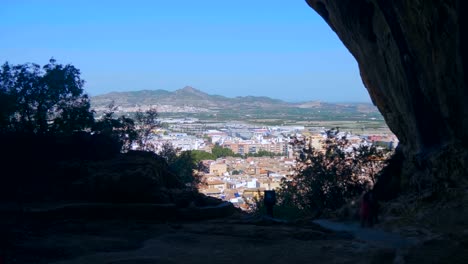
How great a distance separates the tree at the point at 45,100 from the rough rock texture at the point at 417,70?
32.9ft

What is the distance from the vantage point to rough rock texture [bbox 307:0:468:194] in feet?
44.3

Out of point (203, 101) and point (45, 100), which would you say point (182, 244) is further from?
point (203, 101)

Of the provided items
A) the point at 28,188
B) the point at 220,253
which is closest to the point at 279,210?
the point at 28,188

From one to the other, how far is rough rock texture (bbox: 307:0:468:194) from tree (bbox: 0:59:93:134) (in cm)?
1004

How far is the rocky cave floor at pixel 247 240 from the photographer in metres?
10.3

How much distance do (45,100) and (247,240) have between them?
12.0 metres

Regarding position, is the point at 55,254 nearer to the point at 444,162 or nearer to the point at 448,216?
the point at 448,216

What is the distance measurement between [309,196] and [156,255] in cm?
1559

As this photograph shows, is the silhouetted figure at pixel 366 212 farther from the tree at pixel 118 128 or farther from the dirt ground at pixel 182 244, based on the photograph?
the tree at pixel 118 128

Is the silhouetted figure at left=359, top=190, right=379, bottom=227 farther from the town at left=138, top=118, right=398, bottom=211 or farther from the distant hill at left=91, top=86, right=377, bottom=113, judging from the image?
the distant hill at left=91, top=86, right=377, bottom=113

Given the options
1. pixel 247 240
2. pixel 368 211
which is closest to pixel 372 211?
pixel 368 211

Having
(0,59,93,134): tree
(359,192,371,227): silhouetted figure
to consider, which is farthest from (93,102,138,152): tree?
(359,192,371,227): silhouetted figure

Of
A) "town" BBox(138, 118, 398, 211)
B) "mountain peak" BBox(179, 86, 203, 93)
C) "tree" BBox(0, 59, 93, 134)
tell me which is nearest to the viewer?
"tree" BBox(0, 59, 93, 134)

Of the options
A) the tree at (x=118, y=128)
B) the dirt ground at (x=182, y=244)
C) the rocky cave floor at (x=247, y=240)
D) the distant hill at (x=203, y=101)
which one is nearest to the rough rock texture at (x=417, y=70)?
the rocky cave floor at (x=247, y=240)
